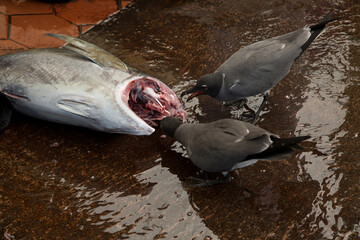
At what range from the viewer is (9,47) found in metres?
4.03

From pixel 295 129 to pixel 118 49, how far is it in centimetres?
Answer: 170

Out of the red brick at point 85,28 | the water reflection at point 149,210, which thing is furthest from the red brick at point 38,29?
the water reflection at point 149,210

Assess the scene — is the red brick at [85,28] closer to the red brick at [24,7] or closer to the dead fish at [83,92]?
the red brick at [24,7]

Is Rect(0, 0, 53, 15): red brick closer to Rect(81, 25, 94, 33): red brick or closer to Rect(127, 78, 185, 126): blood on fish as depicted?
Rect(81, 25, 94, 33): red brick

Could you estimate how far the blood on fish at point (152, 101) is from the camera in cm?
306

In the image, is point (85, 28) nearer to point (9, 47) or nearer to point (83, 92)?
point (9, 47)

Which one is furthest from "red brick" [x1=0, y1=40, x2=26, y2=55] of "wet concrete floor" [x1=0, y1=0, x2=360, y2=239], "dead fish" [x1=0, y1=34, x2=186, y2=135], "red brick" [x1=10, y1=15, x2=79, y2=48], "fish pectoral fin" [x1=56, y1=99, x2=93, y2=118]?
"fish pectoral fin" [x1=56, y1=99, x2=93, y2=118]

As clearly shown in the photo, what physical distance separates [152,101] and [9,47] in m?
1.77

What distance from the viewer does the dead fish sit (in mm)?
2820

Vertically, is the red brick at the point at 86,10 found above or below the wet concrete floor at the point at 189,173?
above

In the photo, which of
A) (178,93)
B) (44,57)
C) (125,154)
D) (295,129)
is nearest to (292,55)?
(295,129)

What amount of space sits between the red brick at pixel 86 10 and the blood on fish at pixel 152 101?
5.14 feet

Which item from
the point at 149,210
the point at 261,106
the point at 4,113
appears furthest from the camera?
the point at 261,106

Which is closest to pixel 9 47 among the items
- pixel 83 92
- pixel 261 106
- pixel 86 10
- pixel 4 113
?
pixel 86 10
